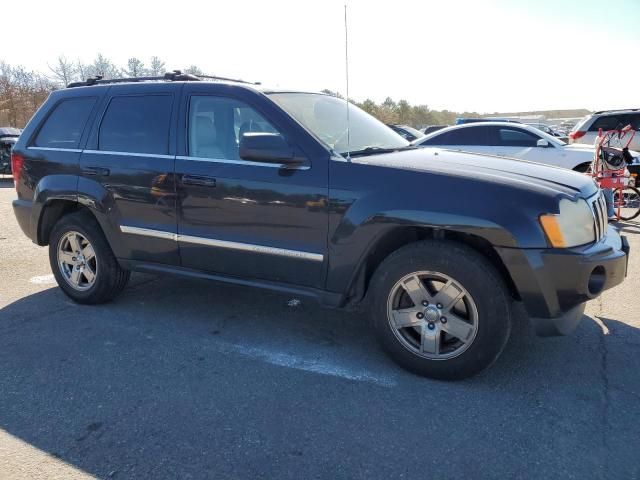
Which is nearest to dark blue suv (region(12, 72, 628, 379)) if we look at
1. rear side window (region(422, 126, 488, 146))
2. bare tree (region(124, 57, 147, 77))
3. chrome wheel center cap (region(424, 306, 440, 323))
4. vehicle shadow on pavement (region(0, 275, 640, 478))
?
chrome wheel center cap (region(424, 306, 440, 323))

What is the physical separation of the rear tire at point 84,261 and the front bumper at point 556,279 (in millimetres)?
3317

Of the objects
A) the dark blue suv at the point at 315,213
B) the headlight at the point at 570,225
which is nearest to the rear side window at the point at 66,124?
the dark blue suv at the point at 315,213

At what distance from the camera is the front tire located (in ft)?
10.2

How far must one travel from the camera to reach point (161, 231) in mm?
4164

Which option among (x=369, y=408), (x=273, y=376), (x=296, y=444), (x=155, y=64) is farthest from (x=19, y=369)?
(x=155, y=64)

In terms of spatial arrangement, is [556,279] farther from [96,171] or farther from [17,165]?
[17,165]

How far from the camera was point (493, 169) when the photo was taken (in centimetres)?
341

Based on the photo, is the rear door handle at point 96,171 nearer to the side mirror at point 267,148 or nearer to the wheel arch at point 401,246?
the side mirror at point 267,148

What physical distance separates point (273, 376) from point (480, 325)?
135cm

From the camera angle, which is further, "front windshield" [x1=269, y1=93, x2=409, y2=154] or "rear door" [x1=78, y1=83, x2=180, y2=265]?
"rear door" [x1=78, y1=83, x2=180, y2=265]

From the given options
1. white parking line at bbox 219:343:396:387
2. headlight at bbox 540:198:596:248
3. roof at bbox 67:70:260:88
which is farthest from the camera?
roof at bbox 67:70:260:88

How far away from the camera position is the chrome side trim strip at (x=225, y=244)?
3.59 meters

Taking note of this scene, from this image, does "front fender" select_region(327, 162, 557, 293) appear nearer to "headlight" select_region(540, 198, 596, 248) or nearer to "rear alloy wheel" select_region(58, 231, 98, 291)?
"headlight" select_region(540, 198, 596, 248)

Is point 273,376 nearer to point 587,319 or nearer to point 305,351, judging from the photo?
point 305,351
